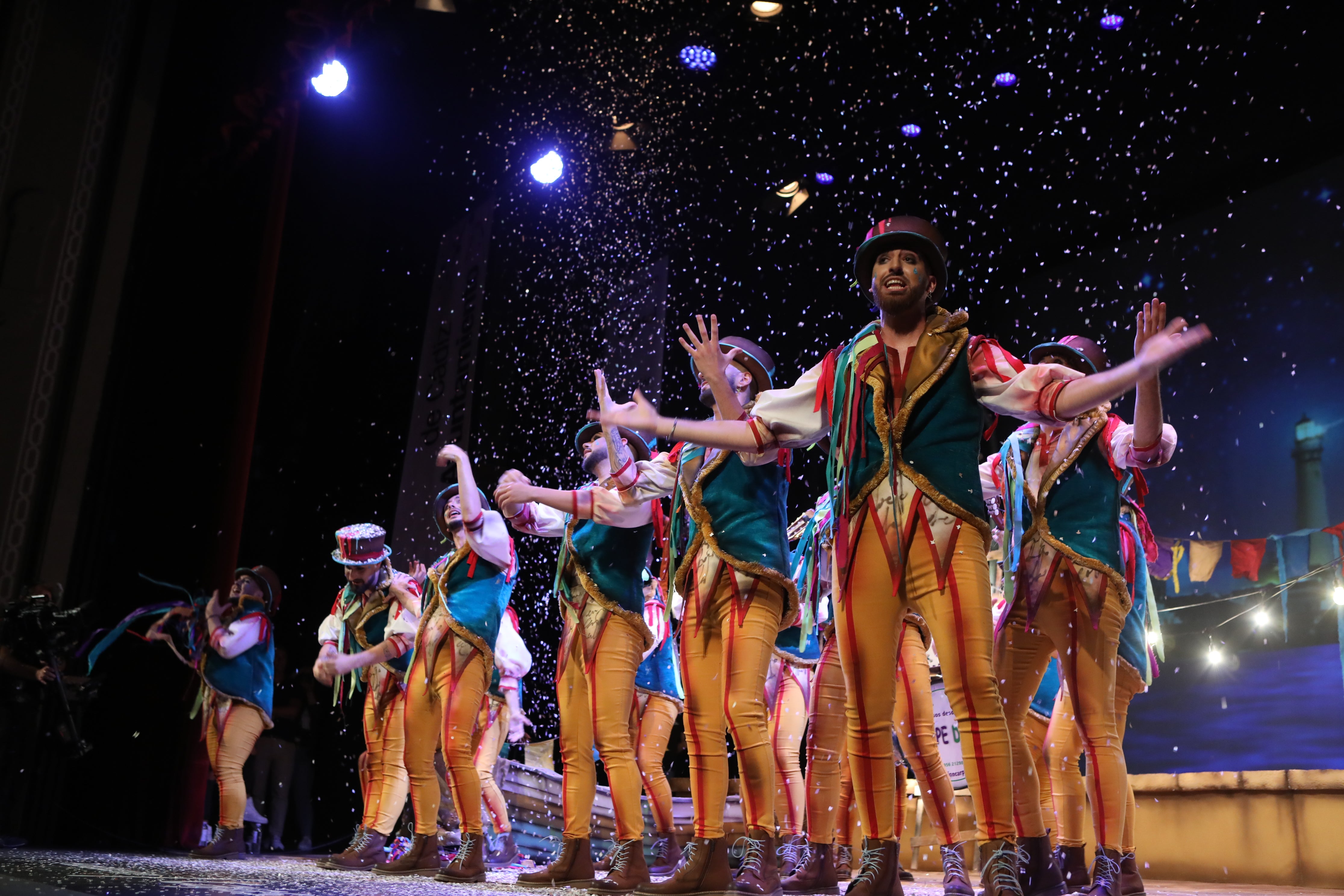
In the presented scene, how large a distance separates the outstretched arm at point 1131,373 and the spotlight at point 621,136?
634 centimetres

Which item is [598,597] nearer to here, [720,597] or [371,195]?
[720,597]

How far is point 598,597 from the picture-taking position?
3.79 m

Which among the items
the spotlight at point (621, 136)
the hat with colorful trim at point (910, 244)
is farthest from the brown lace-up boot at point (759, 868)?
the spotlight at point (621, 136)

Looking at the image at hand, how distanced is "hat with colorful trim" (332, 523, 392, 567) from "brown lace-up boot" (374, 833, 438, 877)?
1529mm

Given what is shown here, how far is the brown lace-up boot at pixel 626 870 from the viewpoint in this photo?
3287 millimetres

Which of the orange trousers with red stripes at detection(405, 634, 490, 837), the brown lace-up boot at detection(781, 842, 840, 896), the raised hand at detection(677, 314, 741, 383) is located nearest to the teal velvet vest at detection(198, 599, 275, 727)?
the orange trousers with red stripes at detection(405, 634, 490, 837)

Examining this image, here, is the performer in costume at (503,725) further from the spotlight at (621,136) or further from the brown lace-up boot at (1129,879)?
the spotlight at (621,136)

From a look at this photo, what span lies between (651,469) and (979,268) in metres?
5.58

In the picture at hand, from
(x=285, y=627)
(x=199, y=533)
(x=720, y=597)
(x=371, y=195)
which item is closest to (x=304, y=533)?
(x=285, y=627)

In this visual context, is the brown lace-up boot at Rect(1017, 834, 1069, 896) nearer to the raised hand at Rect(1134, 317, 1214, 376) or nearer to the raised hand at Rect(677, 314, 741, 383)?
the raised hand at Rect(1134, 317, 1214, 376)

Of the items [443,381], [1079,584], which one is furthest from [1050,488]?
[443,381]

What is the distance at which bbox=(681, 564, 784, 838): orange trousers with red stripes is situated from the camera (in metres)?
3.10

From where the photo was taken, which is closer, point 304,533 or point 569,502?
point 569,502

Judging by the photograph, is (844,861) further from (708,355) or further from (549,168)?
(549,168)
